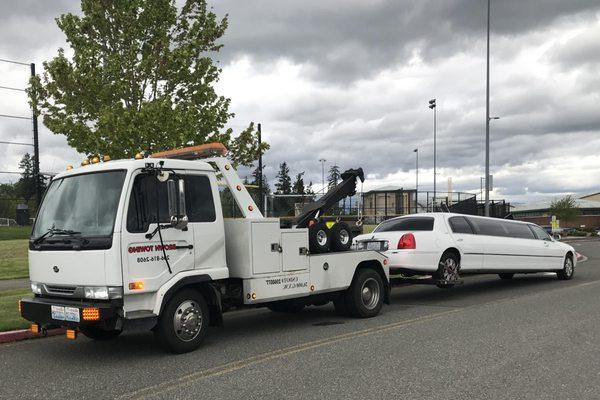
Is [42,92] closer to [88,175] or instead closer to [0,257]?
[88,175]

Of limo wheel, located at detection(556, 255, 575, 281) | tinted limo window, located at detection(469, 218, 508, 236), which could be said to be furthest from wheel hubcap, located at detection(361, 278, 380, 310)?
limo wheel, located at detection(556, 255, 575, 281)

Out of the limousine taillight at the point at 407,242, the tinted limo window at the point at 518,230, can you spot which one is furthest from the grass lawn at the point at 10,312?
the tinted limo window at the point at 518,230

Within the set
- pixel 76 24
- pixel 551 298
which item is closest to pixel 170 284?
pixel 551 298

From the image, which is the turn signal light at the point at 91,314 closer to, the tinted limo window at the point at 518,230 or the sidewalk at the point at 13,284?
the sidewalk at the point at 13,284

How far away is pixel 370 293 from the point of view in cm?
964

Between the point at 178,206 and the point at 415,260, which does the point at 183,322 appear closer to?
the point at 178,206

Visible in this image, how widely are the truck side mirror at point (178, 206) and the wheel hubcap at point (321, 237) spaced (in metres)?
2.55

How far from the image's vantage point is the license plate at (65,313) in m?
6.29

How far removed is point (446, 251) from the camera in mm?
11391

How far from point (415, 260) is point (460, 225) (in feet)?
5.29

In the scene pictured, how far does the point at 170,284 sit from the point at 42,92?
339 inches

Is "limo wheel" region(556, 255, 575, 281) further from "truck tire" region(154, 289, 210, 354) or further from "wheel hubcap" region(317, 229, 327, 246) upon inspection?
"truck tire" region(154, 289, 210, 354)

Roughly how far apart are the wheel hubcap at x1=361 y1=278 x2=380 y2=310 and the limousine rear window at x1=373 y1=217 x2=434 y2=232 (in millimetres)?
2321

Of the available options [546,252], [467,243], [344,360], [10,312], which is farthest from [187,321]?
[546,252]
